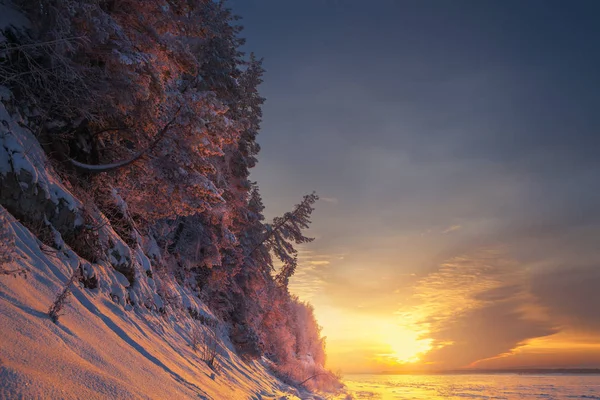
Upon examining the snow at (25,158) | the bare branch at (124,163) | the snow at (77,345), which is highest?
the bare branch at (124,163)

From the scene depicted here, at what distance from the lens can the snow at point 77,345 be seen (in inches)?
88.4

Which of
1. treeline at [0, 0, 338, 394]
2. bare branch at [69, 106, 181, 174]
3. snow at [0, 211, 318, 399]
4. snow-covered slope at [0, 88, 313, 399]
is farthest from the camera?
bare branch at [69, 106, 181, 174]

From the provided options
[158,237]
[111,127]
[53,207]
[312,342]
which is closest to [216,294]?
[158,237]

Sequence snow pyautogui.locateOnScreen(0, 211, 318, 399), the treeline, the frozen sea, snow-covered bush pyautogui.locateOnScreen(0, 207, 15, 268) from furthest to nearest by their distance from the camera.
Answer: the frozen sea
the treeline
snow-covered bush pyautogui.locateOnScreen(0, 207, 15, 268)
snow pyautogui.locateOnScreen(0, 211, 318, 399)

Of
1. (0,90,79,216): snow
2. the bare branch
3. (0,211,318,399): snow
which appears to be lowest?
(0,211,318,399): snow

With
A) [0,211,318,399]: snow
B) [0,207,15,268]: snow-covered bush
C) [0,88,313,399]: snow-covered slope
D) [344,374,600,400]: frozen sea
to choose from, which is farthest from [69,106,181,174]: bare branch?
[344,374,600,400]: frozen sea

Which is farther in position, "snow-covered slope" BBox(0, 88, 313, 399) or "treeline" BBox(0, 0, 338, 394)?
"treeline" BBox(0, 0, 338, 394)

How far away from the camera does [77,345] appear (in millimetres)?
3092

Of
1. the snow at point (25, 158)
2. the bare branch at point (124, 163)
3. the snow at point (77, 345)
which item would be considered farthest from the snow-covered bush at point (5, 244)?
the bare branch at point (124, 163)

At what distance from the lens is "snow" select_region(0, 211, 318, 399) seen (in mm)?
2246

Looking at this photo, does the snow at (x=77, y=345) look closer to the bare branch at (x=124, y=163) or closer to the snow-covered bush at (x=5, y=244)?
the snow-covered bush at (x=5, y=244)

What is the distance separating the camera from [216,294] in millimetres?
18062

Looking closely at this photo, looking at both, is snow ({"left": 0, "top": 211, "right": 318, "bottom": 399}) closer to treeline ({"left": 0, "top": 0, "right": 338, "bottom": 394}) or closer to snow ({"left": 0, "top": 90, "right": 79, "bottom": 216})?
snow ({"left": 0, "top": 90, "right": 79, "bottom": 216})

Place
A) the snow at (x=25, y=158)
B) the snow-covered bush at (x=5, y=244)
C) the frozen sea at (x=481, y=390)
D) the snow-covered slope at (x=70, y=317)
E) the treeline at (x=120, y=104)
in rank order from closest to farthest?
the snow-covered slope at (x=70, y=317) < the snow-covered bush at (x=5, y=244) < the snow at (x=25, y=158) < the treeline at (x=120, y=104) < the frozen sea at (x=481, y=390)
